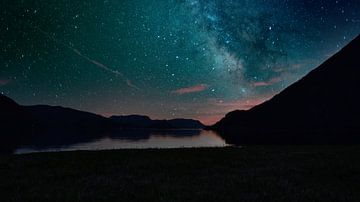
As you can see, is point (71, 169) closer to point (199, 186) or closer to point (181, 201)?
point (199, 186)

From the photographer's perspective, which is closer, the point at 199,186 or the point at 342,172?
the point at 199,186

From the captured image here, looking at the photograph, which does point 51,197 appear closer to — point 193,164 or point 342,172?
point 193,164

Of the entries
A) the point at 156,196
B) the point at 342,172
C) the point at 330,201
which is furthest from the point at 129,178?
the point at 342,172

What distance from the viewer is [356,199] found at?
38.1ft

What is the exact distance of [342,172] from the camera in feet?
58.7

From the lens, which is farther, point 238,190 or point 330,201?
point 238,190

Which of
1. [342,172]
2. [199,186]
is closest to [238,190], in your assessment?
[199,186]

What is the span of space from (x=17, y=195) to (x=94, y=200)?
10.4 feet

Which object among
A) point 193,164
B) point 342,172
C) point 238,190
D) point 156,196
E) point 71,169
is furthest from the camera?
point 193,164

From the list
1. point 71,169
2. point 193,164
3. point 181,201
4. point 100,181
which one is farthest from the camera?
point 193,164

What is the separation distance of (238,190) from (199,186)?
1.70 meters

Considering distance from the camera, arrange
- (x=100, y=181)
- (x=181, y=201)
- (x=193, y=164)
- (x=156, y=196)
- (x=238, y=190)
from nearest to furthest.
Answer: (x=181, y=201)
(x=156, y=196)
(x=238, y=190)
(x=100, y=181)
(x=193, y=164)

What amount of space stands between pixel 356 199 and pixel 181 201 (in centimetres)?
619

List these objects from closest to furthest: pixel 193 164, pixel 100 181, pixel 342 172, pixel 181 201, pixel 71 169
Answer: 1. pixel 181 201
2. pixel 100 181
3. pixel 342 172
4. pixel 71 169
5. pixel 193 164
